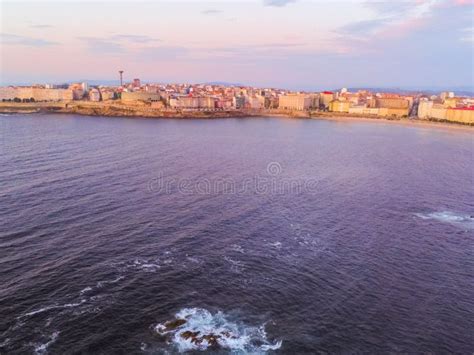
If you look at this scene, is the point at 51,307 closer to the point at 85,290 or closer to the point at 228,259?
the point at 85,290

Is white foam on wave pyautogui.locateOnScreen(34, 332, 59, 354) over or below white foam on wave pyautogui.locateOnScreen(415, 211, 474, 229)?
below

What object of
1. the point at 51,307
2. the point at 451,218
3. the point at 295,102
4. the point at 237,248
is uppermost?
the point at 295,102

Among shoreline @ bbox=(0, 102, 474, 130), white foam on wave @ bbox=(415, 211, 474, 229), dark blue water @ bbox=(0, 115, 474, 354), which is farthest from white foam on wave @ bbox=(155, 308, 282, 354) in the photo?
shoreline @ bbox=(0, 102, 474, 130)

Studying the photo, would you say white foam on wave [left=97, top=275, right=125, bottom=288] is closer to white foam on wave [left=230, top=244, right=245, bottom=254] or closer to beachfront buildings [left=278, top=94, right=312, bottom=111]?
white foam on wave [left=230, top=244, right=245, bottom=254]

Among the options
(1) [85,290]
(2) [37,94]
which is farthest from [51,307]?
(2) [37,94]

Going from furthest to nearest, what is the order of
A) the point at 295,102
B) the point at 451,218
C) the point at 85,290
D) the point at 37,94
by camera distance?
the point at 37,94, the point at 295,102, the point at 451,218, the point at 85,290

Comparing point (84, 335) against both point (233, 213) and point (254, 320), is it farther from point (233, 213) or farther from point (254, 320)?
point (233, 213)
